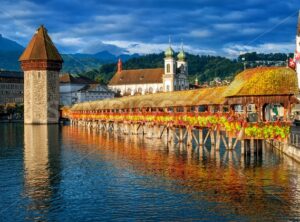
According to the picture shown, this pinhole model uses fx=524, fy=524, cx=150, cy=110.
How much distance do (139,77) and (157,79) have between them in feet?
22.7

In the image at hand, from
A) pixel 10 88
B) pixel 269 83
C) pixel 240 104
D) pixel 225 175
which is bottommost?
pixel 225 175

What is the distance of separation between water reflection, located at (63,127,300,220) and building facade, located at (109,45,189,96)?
11706 cm

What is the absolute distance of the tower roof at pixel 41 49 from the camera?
336 feet

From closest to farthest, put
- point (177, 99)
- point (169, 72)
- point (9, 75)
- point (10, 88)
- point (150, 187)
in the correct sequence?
point (150, 187)
point (177, 99)
point (10, 88)
point (9, 75)
point (169, 72)

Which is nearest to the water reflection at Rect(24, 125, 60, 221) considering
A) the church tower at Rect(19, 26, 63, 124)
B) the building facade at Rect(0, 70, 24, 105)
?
the church tower at Rect(19, 26, 63, 124)

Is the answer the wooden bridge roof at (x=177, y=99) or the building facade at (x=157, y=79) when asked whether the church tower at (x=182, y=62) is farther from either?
the wooden bridge roof at (x=177, y=99)

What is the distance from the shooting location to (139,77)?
554ft

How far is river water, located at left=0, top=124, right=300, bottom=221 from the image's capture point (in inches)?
778

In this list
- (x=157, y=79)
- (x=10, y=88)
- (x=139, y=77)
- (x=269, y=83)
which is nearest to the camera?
(x=269, y=83)

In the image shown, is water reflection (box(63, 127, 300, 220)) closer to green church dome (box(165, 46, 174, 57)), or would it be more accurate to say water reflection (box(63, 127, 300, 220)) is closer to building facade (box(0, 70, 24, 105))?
building facade (box(0, 70, 24, 105))

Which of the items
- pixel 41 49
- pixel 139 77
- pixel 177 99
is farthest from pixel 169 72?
pixel 177 99

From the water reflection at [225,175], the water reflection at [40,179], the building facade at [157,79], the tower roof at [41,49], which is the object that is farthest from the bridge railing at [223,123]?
the building facade at [157,79]

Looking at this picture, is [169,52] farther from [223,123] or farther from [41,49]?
[223,123]

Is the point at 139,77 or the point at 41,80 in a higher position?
the point at 139,77
